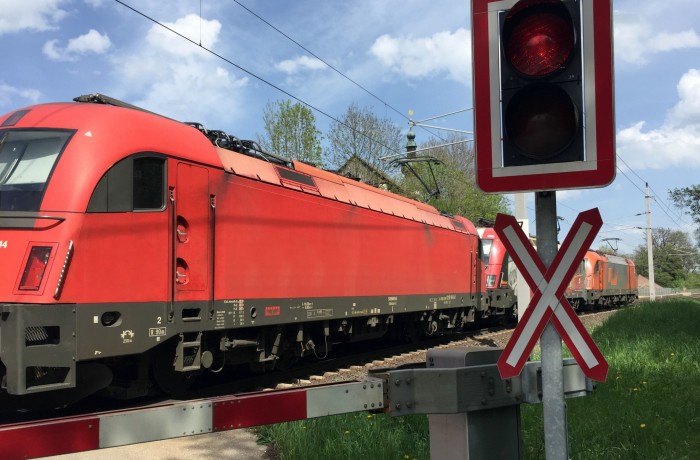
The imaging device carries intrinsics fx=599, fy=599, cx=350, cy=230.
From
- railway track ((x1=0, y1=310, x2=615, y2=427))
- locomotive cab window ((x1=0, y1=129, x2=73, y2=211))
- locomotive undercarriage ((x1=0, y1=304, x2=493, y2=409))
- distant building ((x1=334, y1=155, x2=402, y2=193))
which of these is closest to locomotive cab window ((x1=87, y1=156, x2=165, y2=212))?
locomotive cab window ((x1=0, y1=129, x2=73, y2=211))

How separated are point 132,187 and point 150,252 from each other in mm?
740

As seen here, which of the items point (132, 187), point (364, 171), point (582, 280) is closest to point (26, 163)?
point (132, 187)

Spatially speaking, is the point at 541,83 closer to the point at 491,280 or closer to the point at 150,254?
the point at 150,254

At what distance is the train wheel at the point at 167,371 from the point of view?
23.6 feet

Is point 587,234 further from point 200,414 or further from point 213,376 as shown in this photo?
point 213,376

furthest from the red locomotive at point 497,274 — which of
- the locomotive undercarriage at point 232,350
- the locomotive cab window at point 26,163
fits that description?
the locomotive cab window at point 26,163

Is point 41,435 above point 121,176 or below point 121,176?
below

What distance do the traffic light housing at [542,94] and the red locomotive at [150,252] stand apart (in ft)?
15.1

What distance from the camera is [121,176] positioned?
6465 millimetres

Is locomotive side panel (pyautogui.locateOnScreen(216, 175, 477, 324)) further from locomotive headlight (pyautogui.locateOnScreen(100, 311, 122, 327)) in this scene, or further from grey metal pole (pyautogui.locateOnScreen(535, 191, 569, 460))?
grey metal pole (pyautogui.locateOnScreen(535, 191, 569, 460))

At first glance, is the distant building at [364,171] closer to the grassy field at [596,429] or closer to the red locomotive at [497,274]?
the red locomotive at [497,274]

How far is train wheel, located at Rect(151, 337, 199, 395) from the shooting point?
719 centimetres

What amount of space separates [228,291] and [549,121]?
5.73 meters

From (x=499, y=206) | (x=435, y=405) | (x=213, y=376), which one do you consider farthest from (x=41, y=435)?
(x=499, y=206)
